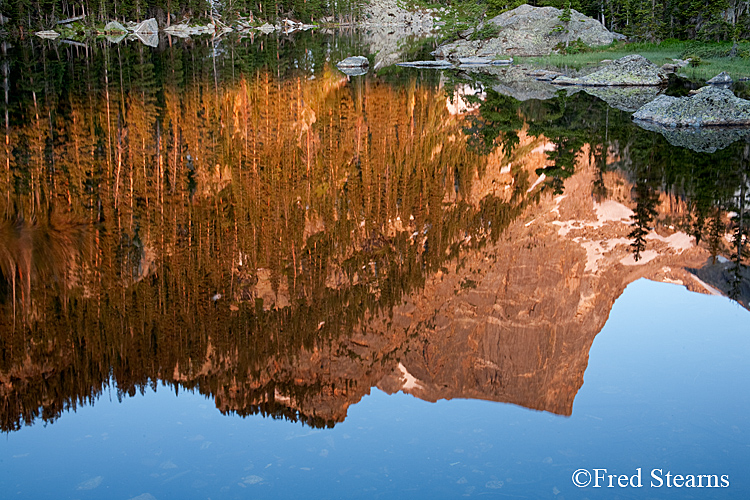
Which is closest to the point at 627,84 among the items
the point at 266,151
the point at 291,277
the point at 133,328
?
the point at 266,151

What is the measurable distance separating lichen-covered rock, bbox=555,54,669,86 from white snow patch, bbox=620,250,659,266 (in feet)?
99.8

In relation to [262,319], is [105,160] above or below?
above

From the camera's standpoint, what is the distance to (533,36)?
64750 mm

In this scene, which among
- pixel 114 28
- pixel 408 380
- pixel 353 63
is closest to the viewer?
pixel 408 380

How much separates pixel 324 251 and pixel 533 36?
2277 inches

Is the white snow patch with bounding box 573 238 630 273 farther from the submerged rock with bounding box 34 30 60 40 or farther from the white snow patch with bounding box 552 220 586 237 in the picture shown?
the submerged rock with bounding box 34 30 60 40

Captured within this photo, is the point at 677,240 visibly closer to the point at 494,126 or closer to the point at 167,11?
the point at 494,126

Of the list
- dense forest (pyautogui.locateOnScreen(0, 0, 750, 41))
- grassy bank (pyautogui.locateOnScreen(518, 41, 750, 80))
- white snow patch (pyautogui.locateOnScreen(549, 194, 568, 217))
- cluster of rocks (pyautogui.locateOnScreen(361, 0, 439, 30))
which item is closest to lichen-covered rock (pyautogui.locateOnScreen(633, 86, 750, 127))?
white snow patch (pyautogui.locateOnScreen(549, 194, 568, 217))

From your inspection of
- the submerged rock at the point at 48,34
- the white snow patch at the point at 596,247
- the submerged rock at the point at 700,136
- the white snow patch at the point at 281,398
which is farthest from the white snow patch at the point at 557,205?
the submerged rock at the point at 48,34

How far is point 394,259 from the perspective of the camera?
1212 cm

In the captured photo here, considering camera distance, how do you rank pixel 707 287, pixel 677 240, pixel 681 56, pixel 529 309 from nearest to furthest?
pixel 707 287, pixel 529 309, pixel 677 240, pixel 681 56

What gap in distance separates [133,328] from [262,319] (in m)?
1.57

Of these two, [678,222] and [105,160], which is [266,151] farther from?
[678,222]

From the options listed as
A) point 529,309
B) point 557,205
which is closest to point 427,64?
point 557,205
